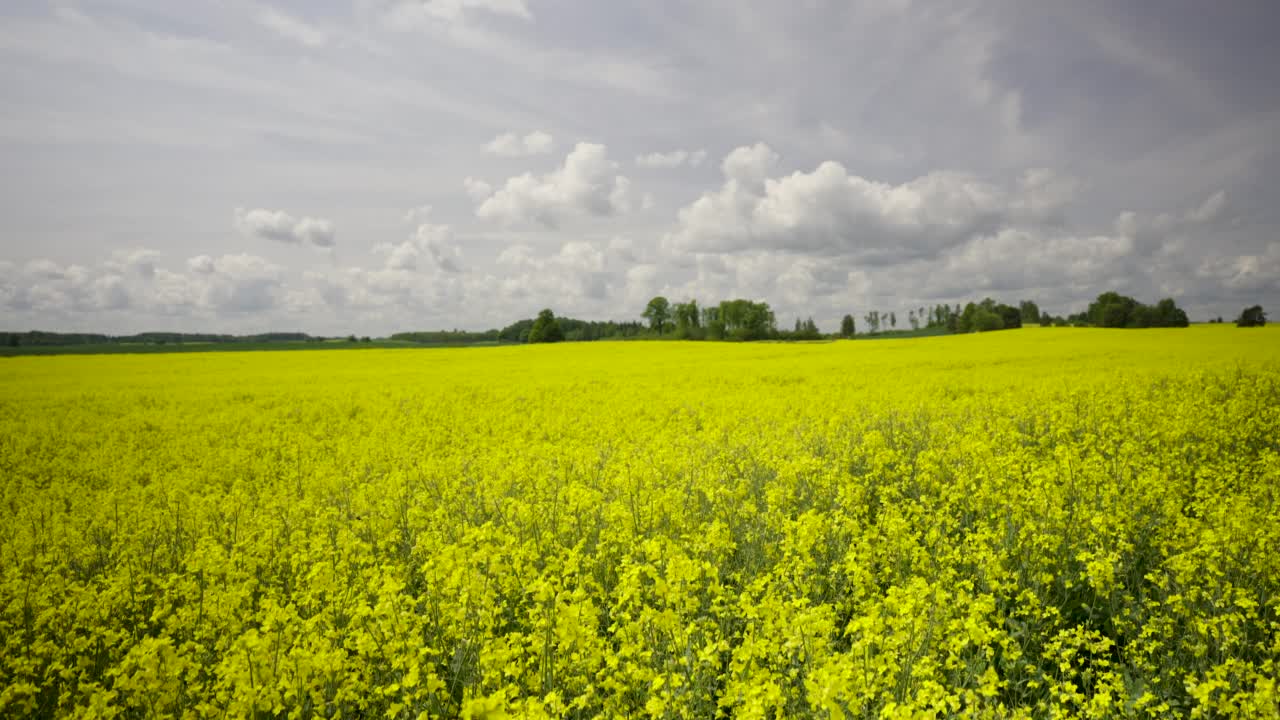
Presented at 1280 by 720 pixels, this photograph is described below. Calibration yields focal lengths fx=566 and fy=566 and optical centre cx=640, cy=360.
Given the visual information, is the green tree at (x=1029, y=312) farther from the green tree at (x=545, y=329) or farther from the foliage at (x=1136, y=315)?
the green tree at (x=545, y=329)

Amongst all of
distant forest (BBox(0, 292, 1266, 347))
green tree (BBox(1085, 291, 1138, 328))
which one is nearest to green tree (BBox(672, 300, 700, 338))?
distant forest (BBox(0, 292, 1266, 347))

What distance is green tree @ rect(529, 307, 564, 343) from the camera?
65500 mm

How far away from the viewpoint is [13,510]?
966 centimetres

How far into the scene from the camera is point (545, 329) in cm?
6544

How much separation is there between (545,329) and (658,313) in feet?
72.6

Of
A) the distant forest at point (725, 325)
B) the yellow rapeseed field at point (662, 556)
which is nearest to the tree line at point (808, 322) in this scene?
the distant forest at point (725, 325)

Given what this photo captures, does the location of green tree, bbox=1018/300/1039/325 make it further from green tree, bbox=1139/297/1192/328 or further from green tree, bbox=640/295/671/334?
green tree, bbox=640/295/671/334

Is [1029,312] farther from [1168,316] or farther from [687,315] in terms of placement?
[687,315]

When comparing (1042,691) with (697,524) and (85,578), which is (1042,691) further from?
(85,578)

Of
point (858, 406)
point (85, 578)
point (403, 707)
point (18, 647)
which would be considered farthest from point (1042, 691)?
point (858, 406)

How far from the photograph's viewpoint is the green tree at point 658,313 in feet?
270

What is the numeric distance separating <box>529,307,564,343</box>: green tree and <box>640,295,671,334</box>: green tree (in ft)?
61.8

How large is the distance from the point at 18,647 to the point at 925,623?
7087mm

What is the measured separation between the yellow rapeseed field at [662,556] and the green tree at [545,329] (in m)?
47.8
